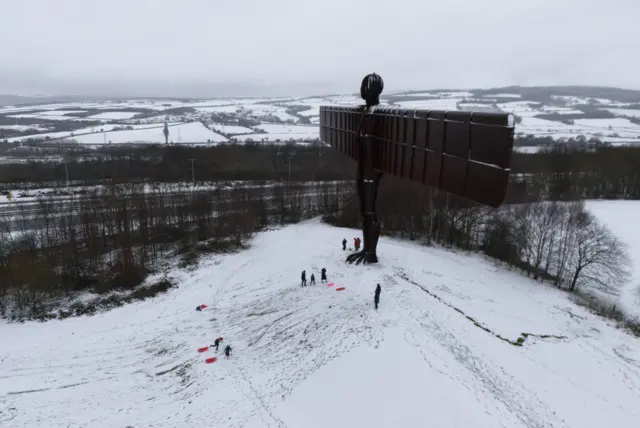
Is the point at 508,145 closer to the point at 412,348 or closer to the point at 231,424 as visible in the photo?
the point at 412,348

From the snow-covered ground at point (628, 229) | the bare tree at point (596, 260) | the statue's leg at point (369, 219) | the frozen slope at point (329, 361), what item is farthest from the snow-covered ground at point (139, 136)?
the bare tree at point (596, 260)

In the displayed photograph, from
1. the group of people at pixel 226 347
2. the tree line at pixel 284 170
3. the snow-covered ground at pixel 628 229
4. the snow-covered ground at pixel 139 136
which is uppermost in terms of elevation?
the snow-covered ground at pixel 139 136

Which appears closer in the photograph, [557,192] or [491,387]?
[491,387]

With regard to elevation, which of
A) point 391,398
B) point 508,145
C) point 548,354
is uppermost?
point 508,145

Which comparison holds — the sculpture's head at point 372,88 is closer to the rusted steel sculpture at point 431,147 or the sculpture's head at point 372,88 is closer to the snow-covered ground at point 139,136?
the rusted steel sculpture at point 431,147

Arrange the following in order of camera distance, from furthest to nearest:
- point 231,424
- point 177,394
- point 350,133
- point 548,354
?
1. point 350,133
2. point 548,354
3. point 177,394
4. point 231,424

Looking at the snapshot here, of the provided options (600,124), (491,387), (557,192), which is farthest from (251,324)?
(600,124)

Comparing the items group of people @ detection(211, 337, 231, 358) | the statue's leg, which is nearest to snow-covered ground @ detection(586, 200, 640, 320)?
the statue's leg

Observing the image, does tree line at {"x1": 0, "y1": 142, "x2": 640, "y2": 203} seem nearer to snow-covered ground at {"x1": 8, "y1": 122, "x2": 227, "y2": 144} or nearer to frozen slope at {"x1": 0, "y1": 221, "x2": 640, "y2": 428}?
frozen slope at {"x1": 0, "y1": 221, "x2": 640, "y2": 428}
